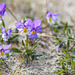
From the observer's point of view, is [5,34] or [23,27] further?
[5,34]

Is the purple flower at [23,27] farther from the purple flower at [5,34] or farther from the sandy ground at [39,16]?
the sandy ground at [39,16]

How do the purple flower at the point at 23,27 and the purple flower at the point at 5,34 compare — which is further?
the purple flower at the point at 5,34

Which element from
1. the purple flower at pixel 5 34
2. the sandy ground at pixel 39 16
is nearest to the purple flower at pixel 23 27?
the purple flower at pixel 5 34

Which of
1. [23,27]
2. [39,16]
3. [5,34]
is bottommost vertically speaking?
[5,34]

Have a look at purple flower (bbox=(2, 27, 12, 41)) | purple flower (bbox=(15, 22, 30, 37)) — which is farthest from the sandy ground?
purple flower (bbox=(15, 22, 30, 37))

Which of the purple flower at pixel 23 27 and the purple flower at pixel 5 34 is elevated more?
the purple flower at pixel 23 27

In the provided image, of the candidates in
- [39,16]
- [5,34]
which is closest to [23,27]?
[5,34]

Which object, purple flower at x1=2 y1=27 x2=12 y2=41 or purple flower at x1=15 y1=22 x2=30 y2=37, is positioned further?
purple flower at x1=2 y1=27 x2=12 y2=41

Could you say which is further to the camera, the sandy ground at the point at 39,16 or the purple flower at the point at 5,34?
the purple flower at the point at 5,34

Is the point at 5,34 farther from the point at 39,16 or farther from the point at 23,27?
the point at 39,16

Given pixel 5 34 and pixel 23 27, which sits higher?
pixel 23 27

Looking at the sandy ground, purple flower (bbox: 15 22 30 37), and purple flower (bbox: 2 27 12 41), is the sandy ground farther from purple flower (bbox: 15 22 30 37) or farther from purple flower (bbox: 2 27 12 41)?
purple flower (bbox: 15 22 30 37)

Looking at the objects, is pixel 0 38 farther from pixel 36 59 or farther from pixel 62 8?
pixel 62 8
